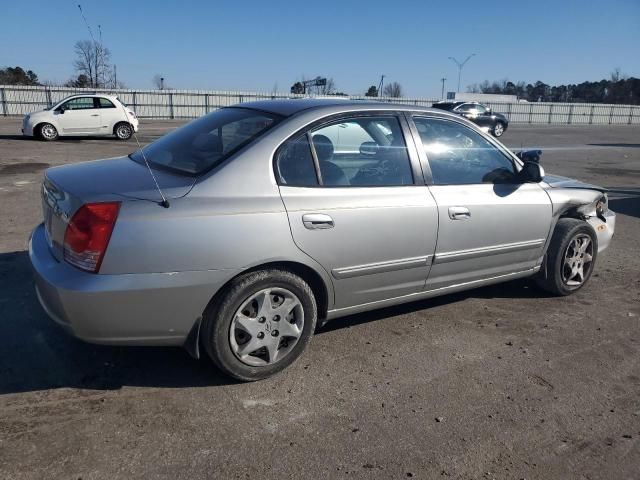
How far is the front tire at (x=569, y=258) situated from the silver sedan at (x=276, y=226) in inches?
9.6

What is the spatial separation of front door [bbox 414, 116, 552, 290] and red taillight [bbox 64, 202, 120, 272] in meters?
2.11

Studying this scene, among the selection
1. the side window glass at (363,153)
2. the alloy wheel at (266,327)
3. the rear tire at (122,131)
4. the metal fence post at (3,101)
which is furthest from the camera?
the metal fence post at (3,101)

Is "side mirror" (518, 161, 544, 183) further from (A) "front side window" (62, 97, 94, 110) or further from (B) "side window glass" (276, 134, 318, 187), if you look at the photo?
(A) "front side window" (62, 97, 94, 110)

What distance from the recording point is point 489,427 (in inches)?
113

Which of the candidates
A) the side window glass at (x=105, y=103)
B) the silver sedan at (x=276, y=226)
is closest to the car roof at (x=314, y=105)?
the silver sedan at (x=276, y=226)

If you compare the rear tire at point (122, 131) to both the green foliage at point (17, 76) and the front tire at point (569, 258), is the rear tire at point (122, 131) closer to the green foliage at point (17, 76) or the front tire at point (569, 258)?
the front tire at point (569, 258)

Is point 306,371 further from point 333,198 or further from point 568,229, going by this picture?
point 568,229

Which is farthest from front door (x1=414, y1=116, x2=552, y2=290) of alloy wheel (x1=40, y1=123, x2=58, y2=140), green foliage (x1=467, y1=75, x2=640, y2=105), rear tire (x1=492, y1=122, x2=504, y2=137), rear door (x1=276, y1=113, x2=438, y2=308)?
green foliage (x1=467, y1=75, x2=640, y2=105)

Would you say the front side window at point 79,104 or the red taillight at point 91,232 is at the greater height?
the front side window at point 79,104

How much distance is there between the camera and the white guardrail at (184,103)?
31469 millimetres

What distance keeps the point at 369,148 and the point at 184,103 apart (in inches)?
1363

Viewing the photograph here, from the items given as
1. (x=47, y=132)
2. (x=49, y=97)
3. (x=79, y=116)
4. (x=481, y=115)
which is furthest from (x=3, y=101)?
(x=481, y=115)

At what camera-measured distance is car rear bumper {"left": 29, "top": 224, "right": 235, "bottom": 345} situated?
2723mm

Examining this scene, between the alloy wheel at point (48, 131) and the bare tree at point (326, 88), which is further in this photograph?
the bare tree at point (326, 88)
